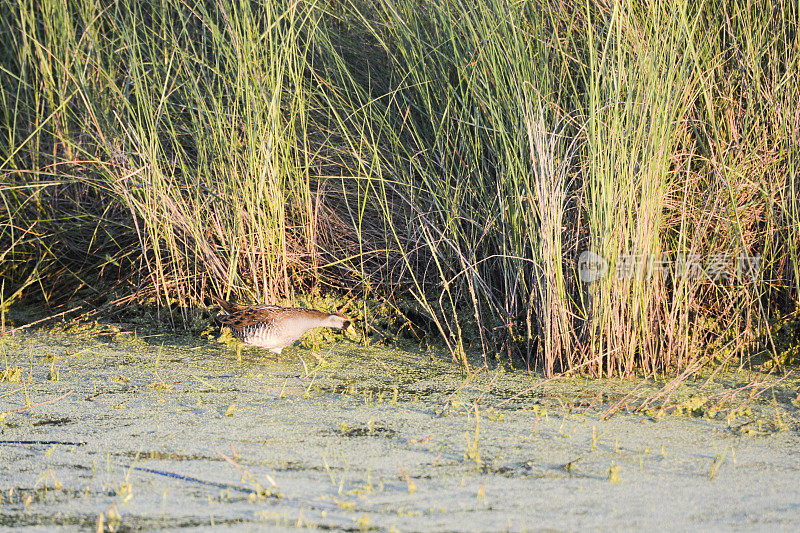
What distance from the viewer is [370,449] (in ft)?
8.99

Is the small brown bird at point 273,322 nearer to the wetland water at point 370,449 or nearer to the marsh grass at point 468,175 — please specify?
the wetland water at point 370,449

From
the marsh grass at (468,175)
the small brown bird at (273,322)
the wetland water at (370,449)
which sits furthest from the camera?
the small brown bird at (273,322)

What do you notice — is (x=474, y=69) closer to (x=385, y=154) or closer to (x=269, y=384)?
(x=385, y=154)

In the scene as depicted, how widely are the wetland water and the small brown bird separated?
4.6 inches

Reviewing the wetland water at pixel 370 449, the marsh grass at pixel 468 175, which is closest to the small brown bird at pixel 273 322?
the wetland water at pixel 370 449

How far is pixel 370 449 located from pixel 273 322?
3.78 ft

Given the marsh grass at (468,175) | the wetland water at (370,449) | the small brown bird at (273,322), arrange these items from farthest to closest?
1. the small brown bird at (273,322)
2. the marsh grass at (468,175)
3. the wetland water at (370,449)

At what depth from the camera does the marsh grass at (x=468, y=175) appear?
3.40m

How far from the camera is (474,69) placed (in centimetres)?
366

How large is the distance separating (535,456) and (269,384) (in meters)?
1.20

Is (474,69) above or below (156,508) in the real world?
above

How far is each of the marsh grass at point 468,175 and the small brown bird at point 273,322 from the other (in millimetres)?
261

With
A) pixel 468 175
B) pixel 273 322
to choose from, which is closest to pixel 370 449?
pixel 273 322

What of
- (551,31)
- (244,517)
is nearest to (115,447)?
(244,517)
